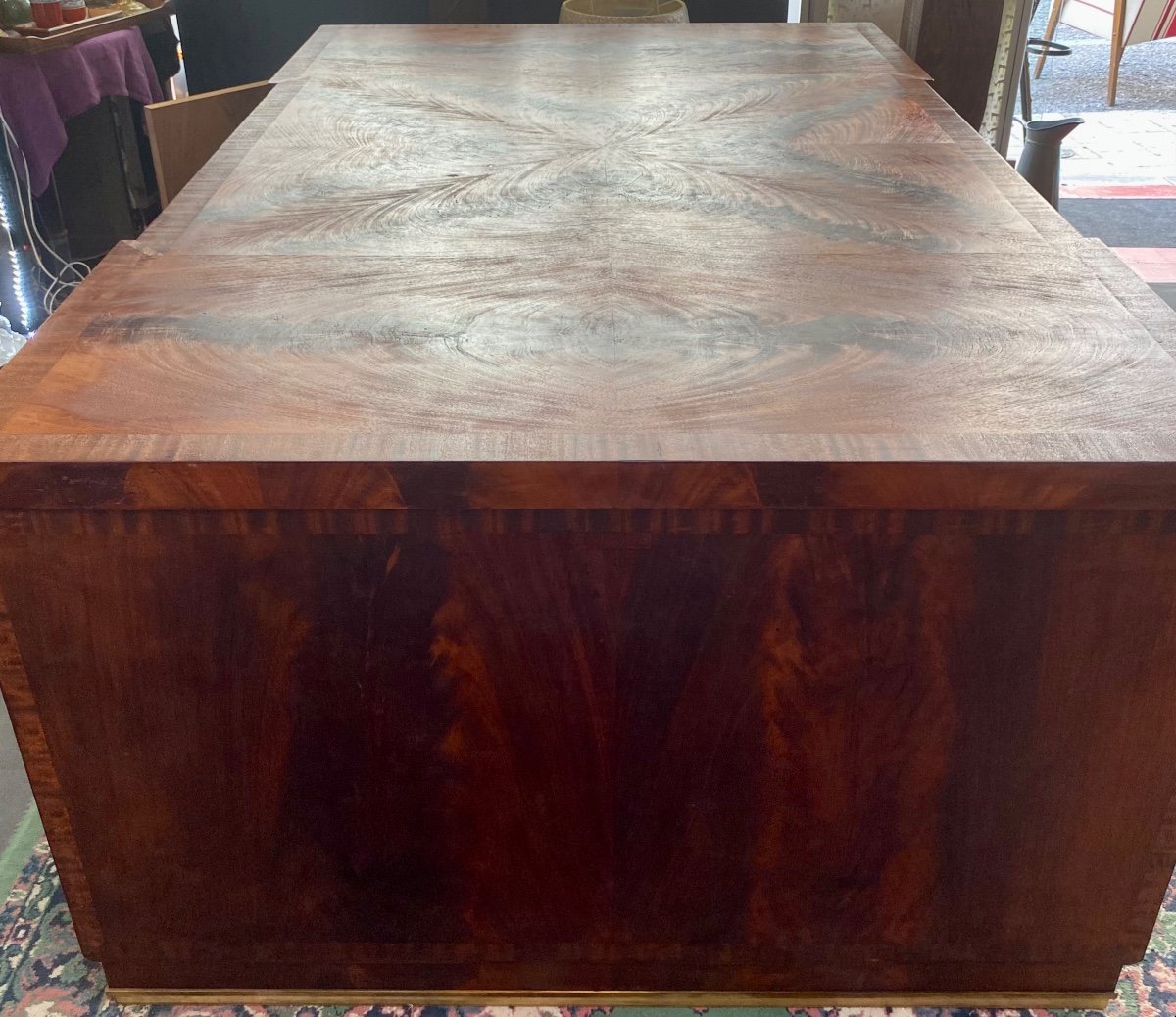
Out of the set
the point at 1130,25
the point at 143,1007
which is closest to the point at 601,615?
the point at 143,1007

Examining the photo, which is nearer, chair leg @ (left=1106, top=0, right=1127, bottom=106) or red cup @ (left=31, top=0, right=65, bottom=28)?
red cup @ (left=31, top=0, right=65, bottom=28)

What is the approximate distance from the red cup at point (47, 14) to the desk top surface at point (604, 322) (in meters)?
1.12

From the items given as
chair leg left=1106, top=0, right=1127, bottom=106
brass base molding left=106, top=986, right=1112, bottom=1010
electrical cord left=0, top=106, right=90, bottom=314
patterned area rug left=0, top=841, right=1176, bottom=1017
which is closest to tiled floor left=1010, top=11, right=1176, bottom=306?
chair leg left=1106, top=0, right=1127, bottom=106

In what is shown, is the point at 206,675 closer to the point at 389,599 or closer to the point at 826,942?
the point at 389,599

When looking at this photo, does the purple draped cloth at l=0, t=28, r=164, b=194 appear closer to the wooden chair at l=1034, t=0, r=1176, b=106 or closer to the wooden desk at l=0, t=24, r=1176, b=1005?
the wooden desk at l=0, t=24, r=1176, b=1005

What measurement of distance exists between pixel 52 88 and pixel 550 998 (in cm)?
228

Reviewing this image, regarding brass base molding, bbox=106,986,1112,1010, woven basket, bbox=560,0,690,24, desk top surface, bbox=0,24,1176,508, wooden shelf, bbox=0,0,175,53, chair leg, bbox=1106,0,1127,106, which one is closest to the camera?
desk top surface, bbox=0,24,1176,508

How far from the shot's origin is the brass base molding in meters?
1.03

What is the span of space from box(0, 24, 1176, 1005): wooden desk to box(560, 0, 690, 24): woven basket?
1.75 m

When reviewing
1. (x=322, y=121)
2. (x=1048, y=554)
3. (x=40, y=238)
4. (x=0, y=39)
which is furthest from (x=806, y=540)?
(x=40, y=238)

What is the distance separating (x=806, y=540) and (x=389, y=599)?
0.30 metres

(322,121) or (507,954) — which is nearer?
(507,954)

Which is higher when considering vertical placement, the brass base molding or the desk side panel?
the desk side panel

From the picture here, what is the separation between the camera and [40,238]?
274cm
